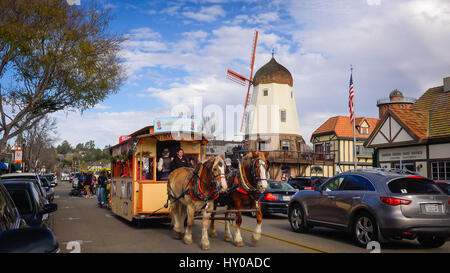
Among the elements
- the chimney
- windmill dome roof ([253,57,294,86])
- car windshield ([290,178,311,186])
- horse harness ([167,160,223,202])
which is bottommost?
car windshield ([290,178,311,186])

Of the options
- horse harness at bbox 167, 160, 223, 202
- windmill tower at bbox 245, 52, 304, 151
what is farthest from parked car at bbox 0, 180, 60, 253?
windmill tower at bbox 245, 52, 304, 151

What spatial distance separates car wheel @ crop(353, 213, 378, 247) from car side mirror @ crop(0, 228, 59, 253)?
24.5ft

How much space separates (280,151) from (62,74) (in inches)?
1221

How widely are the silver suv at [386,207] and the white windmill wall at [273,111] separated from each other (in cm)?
3898

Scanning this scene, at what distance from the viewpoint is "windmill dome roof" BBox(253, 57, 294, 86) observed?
49.9m

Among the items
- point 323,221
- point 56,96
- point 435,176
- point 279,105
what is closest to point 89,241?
point 323,221

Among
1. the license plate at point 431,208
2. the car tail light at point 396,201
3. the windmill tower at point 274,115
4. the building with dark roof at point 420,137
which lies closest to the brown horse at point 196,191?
the car tail light at point 396,201

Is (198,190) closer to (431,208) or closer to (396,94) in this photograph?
(431,208)

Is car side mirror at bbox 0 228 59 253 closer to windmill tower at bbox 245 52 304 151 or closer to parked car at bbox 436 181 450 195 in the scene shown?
parked car at bbox 436 181 450 195

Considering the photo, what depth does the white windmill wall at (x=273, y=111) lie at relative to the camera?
162 ft

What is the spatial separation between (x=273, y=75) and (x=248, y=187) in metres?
41.9

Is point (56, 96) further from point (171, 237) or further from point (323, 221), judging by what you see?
point (323, 221)
